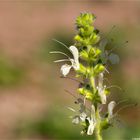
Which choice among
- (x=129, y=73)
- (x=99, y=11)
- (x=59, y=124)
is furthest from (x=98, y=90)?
(x=99, y=11)

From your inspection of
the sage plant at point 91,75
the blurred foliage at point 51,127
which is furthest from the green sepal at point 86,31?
the blurred foliage at point 51,127

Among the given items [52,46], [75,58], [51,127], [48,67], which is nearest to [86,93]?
[75,58]

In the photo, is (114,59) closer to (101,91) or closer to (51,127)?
(101,91)

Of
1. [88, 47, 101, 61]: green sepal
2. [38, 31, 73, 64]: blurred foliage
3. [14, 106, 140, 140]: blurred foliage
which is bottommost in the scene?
[88, 47, 101, 61]: green sepal

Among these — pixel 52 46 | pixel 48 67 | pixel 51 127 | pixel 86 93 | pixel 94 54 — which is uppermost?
pixel 52 46

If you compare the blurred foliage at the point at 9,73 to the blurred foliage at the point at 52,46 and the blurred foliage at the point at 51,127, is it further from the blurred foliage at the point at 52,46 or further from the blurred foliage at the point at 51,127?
the blurred foliage at the point at 51,127

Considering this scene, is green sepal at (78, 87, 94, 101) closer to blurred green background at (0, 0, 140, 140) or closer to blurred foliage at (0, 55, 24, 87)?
blurred green background at (0, 0, 140, 140)

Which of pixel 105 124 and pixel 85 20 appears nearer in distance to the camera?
pixel 105 124

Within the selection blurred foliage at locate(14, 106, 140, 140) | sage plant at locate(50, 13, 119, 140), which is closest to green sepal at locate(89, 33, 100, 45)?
sage plant at locate(50, 13, 119, 140)
